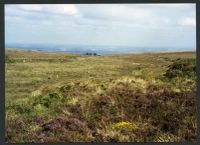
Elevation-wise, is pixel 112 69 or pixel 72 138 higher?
pixel 112 69

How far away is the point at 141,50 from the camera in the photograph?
329 inches

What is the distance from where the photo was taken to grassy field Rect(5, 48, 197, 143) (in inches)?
301

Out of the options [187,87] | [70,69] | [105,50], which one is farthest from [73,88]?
[187,87]

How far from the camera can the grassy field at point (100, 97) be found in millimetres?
7656

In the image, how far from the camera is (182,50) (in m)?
8.46

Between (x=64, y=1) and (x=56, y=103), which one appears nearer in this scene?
(x=64, y=1)

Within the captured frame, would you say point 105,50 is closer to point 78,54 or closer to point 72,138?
point 78,54

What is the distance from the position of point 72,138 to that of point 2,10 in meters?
2.33

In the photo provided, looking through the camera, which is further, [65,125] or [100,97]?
[100,97]

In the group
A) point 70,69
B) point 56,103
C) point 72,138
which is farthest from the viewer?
point 70,69

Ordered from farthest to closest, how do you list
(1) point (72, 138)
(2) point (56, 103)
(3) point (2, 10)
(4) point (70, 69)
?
(4) point (70, 69) < (2) point (56, 103) < (1) point (72, 138) < (3) point (2, 10)

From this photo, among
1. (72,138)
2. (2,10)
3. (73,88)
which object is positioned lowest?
(72,138)

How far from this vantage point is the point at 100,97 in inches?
332

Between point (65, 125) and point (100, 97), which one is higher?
point (100, 97)
